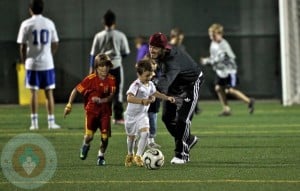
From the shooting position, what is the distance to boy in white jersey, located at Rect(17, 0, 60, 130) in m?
19.1

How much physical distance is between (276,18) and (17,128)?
10.6 meters

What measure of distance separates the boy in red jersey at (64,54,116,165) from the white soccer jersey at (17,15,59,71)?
5976 mm

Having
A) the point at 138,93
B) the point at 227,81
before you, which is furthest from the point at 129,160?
the point at 227,81

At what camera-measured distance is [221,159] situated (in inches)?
538

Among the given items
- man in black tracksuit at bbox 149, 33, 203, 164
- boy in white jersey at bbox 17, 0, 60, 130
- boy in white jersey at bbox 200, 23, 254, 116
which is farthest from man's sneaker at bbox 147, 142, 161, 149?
boy in white jersey at bbox 200, 23, 254, 116

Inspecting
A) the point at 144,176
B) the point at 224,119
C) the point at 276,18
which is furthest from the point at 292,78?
the point at 144,176

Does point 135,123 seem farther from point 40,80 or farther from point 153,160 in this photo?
point 40,80

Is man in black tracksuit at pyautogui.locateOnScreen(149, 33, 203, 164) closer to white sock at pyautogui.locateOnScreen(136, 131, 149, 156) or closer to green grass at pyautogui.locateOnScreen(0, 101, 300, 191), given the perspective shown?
green grass at pyautogui.locateOnScreen(0, 101, 300, 191)

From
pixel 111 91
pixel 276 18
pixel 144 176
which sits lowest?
pixel 144 176

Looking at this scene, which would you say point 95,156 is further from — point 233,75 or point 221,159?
point 233,75

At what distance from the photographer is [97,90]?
13.2 meters

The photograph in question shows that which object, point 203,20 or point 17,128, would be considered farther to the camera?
point 203,20

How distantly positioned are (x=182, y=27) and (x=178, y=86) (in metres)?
14.4

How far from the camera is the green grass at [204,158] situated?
11062mm
